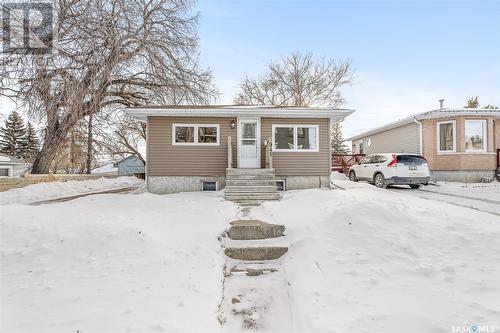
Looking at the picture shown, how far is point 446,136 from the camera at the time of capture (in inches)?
544

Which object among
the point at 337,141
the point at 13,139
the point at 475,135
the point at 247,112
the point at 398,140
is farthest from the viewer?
the point at 337,141

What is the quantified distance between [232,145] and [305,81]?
20.2 m

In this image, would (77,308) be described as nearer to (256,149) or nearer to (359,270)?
(359,270)

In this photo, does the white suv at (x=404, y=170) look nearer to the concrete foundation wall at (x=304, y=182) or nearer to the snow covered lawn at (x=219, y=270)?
the concrete foundation wall at (x=304, y=182)

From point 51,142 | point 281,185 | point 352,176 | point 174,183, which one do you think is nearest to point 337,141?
point 352,176

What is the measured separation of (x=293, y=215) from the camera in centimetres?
576

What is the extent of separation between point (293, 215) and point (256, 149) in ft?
A: 18.0

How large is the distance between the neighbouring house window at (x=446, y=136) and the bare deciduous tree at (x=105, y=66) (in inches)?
506

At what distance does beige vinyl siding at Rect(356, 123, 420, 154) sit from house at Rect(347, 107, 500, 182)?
0.64 ft

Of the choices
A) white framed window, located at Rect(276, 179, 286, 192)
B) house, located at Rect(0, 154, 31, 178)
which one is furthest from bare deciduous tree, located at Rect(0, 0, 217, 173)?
house, located at Rect(0, 154, 31, 178)

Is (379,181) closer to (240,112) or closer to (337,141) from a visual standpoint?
(240,112)

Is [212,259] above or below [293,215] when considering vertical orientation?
below

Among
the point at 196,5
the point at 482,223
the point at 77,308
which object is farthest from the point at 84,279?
the point at 196,5

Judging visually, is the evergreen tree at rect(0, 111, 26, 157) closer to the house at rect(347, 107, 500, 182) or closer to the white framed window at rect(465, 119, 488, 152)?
the house at rect(347, 107, 500, 182)
